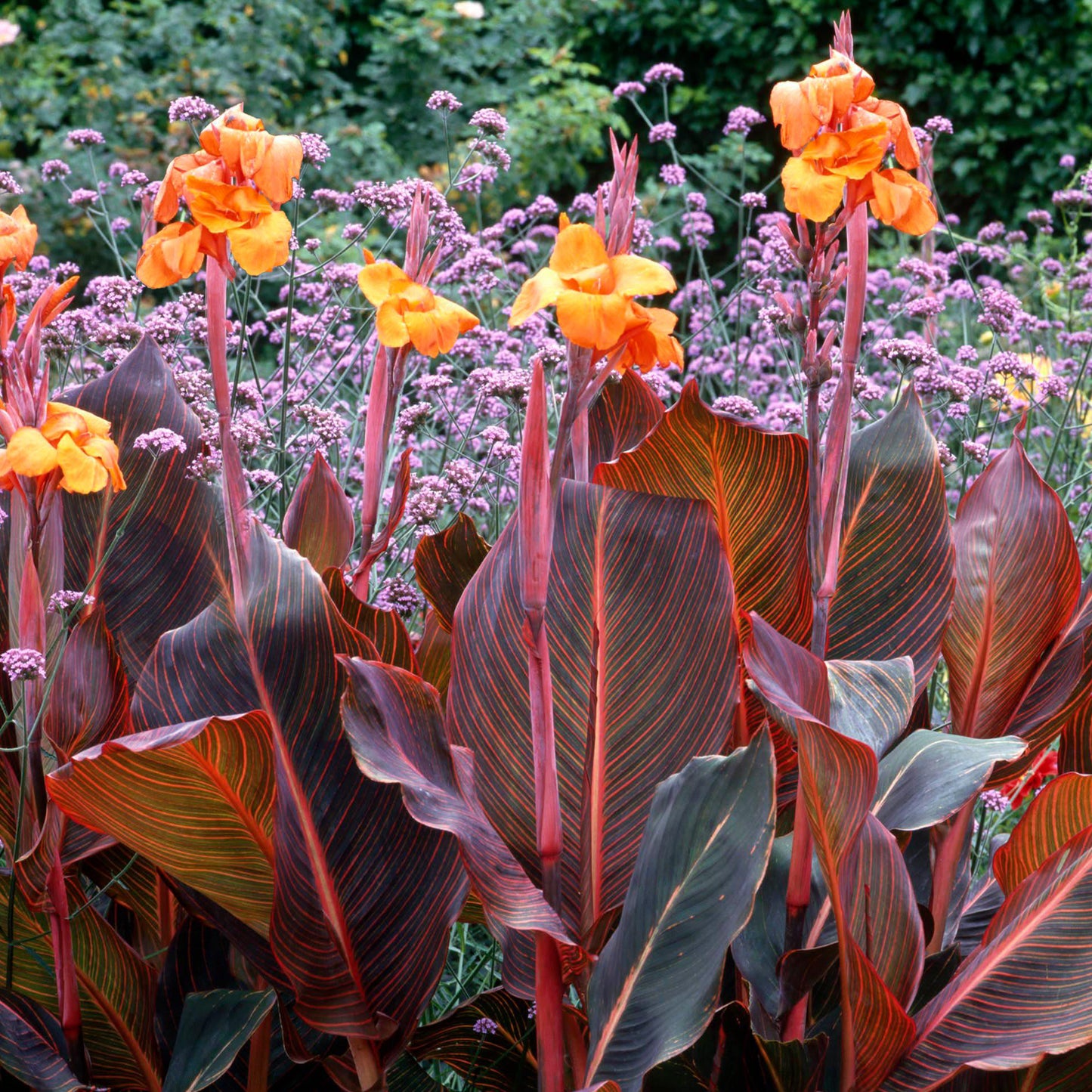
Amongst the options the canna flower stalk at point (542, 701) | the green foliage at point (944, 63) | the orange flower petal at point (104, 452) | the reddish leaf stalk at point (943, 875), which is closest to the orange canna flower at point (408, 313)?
the canna flower stalk at point (542, 701)

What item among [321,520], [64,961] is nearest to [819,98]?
[321,520]

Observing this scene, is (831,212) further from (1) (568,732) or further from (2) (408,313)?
(1) (568,732)

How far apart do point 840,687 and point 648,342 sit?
329mm

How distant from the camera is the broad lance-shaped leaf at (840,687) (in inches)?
37.8

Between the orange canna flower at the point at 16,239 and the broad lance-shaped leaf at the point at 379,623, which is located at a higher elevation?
the orange canna flower at the point at 16,239

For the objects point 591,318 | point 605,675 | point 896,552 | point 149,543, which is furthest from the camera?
point 149,543

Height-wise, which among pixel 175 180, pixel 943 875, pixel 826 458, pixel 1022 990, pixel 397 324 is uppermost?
pixel 175 180

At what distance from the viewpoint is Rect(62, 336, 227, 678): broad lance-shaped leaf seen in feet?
4.31

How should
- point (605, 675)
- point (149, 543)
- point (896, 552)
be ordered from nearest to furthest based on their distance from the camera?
point (605, 675) < point (896, 552) < point (149, 543)

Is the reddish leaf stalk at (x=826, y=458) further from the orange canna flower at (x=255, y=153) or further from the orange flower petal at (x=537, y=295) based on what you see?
the orange canna flower at (x=255, y=153)

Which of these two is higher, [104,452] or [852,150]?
[852,150]

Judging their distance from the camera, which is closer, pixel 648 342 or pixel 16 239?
pixel 648 342

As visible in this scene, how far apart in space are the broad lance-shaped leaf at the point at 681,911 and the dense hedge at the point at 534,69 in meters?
4.73

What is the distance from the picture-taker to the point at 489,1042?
1.17 m
